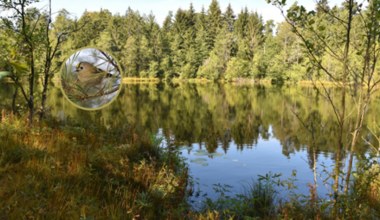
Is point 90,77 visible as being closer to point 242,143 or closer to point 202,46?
point 242,143

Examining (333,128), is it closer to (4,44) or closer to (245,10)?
(4,44)

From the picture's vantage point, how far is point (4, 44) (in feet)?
29.1

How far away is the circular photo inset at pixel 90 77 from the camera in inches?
208

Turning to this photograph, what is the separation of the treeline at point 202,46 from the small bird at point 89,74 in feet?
201

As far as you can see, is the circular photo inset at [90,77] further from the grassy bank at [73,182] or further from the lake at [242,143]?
the lake at [242,143]

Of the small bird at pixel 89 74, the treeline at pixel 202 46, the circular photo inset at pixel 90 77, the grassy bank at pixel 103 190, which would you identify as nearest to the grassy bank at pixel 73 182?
the grassy bank at pixel 103 190

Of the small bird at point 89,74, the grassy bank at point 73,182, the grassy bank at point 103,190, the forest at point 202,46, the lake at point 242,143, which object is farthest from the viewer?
the forest at point 202,46

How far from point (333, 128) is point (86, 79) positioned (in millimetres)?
17006

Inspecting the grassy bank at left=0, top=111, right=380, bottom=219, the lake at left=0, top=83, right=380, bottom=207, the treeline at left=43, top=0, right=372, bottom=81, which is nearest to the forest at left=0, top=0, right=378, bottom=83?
the treeline at left=43, top=0, right=372, bottom=81

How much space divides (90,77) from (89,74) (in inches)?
1.9

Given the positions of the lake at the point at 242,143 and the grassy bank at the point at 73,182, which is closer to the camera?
the grassy bank at the point at 73,182

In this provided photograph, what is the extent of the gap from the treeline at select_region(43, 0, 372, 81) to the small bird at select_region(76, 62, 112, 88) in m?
61.2

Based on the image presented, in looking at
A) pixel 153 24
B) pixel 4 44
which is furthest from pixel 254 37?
pixel 4 44

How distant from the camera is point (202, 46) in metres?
81.4
